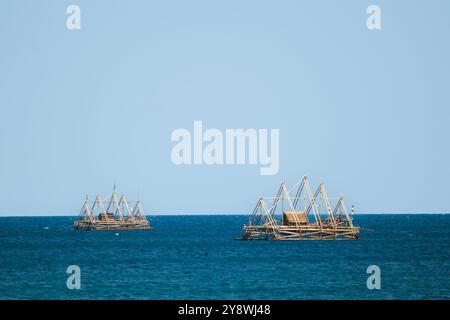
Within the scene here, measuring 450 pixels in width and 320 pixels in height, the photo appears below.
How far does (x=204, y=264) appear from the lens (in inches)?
3145

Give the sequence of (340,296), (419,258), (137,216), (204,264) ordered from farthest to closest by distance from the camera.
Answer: (137,216), (419,258), (204,264), (340,296)

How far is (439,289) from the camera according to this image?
192 feet

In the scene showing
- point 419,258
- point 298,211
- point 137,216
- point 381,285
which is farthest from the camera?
point 137,216

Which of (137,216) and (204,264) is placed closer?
(204,264)

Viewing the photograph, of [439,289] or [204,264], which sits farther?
[204,264]

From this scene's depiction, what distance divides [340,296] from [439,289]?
28.2 feet

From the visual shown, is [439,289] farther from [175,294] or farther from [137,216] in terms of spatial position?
[137,216]
